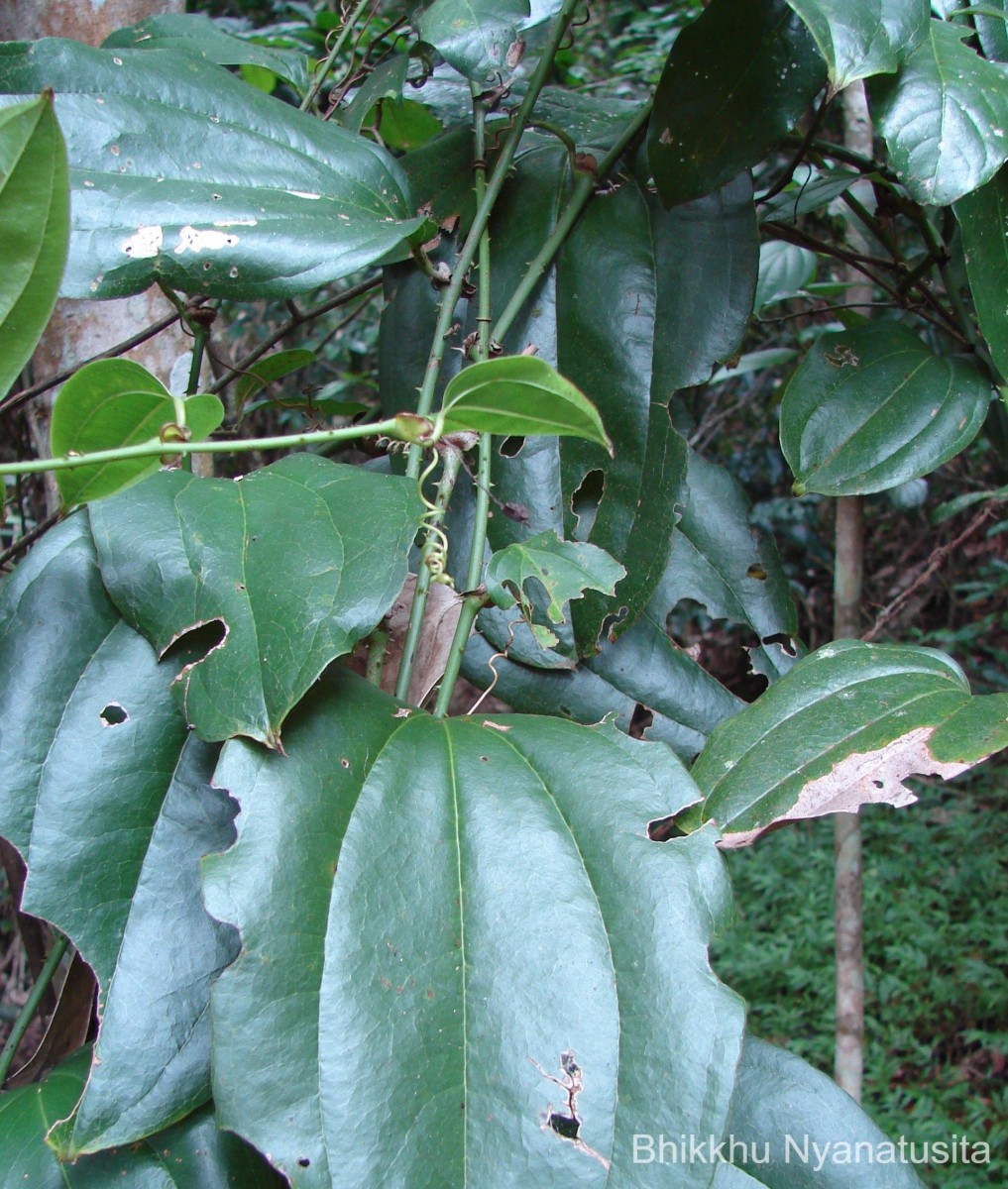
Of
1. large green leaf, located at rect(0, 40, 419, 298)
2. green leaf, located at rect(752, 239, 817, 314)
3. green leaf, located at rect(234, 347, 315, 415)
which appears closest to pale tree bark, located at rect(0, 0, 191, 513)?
green leaf, located at rect(234, 347, 315, 415)

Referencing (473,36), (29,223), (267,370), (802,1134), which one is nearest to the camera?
(29,223)

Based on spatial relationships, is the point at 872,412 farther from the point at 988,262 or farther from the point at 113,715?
the point at 113,715

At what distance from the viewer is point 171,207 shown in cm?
56

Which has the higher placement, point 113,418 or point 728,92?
point 728,92

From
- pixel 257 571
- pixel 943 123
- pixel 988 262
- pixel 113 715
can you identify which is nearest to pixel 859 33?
pixel 943 123

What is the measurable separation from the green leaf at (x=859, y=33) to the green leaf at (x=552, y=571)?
1.00 feet

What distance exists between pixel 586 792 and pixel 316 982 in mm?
158

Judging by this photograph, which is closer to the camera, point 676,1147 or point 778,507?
point 676,1147

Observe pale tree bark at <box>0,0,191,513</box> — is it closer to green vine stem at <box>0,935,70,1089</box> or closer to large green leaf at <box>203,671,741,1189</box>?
green vine stem at <box>0,935,70,1089</box>

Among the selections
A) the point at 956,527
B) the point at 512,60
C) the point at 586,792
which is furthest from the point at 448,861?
the point at 956,527

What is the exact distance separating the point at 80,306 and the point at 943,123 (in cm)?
71

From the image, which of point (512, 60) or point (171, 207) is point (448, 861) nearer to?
point (171, 207)

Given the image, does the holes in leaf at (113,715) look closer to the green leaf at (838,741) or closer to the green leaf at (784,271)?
the green leaf at (838,741)

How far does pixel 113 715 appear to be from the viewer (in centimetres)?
50
